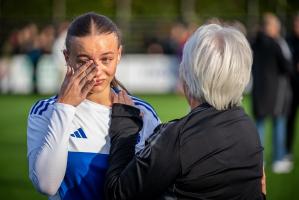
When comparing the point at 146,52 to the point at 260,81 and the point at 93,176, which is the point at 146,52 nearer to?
the point at 260,81

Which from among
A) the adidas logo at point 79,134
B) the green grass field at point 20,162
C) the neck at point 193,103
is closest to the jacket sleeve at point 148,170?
→ the neck at point 193,103

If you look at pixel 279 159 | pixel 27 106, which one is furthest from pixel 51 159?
pixel 27 106

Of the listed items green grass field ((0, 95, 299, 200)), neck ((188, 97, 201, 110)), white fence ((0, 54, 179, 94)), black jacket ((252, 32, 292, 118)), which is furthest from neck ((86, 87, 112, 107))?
white fence ((0, 54, 179, 94))

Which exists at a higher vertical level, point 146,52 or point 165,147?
point 165,147

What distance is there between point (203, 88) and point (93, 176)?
0.70 m

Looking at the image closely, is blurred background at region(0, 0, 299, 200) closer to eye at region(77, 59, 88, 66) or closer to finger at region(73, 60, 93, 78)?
eye at region(77, 59, 88, 66)

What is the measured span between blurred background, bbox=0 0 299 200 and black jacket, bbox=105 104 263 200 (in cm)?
530

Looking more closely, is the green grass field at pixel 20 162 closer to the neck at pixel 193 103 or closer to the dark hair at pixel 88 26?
the dark hair at pixel 88 26

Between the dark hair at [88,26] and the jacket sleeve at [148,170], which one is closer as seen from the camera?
the jacket sleeve at [148,170]

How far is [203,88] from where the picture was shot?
322 centimetres

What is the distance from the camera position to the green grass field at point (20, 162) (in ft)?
28.9

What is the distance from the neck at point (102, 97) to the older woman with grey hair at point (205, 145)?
40 centimetres

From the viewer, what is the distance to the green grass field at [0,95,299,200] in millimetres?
8805

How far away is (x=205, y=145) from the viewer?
317cm
